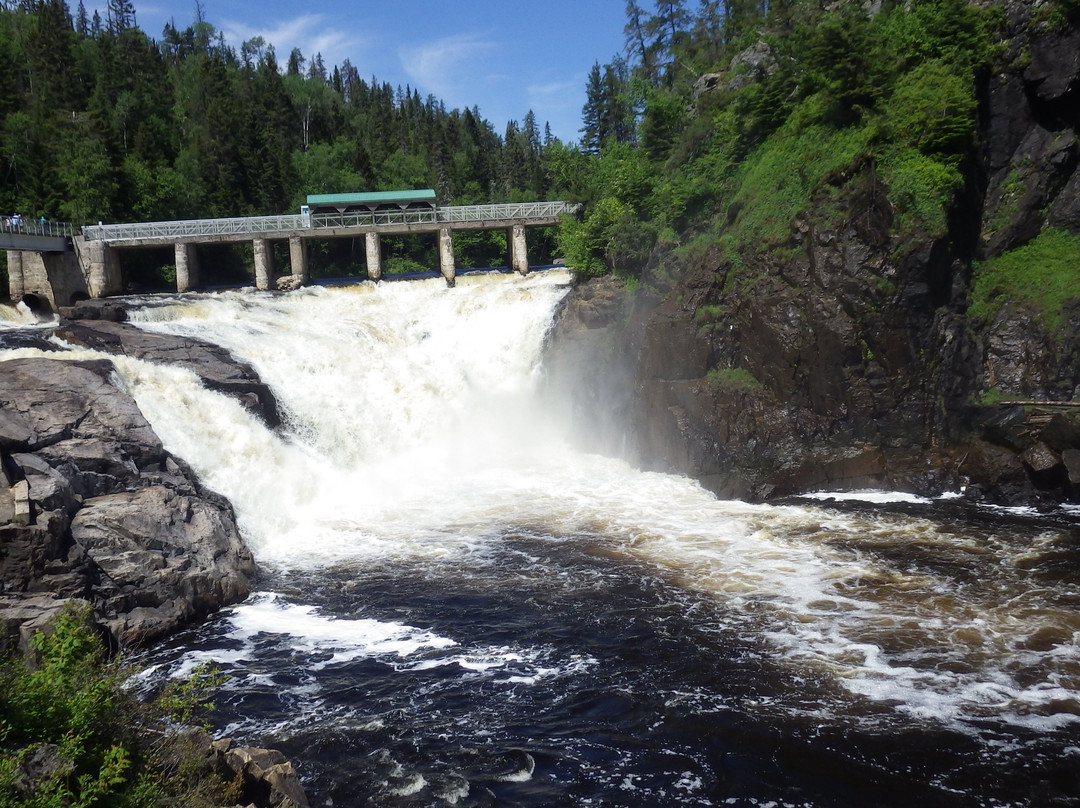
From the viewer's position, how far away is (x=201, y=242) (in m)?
38.8

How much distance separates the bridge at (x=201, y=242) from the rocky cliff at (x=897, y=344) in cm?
1874

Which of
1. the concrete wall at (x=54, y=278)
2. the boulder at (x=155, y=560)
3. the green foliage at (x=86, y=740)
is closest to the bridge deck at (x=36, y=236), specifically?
the concrete wall at (x=54, y=278)

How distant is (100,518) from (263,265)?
87.5 feet

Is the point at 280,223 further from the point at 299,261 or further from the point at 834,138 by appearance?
the point at 834,138

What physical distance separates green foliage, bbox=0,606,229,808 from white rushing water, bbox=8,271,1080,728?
6.03m

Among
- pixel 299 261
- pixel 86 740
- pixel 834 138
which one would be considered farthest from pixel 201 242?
pixel 86 740

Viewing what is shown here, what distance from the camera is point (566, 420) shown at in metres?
29.7

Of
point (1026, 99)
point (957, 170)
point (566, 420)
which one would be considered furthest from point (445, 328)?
point (1026, 99)

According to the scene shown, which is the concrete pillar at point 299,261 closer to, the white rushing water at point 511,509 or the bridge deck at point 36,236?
the white rushing water at point 511,509

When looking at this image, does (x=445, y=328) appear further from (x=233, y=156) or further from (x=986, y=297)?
(x=233, y=156)

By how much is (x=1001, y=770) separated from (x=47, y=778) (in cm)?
1026

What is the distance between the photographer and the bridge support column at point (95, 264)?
37.1 metres

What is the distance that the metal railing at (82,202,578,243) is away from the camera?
3812cm

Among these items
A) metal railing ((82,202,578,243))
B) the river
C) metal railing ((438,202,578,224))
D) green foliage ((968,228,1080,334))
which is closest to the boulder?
the river
